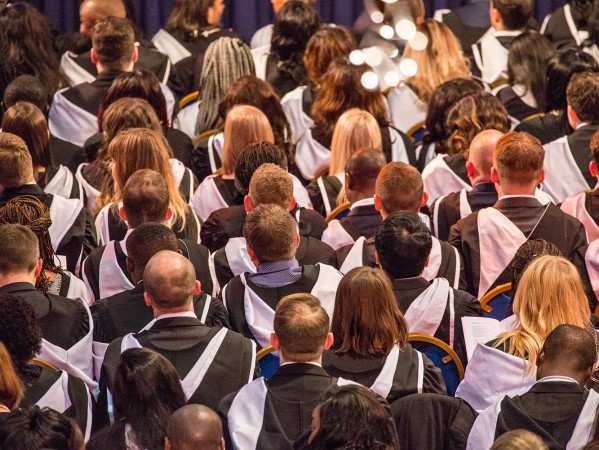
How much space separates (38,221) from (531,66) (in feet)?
13.5

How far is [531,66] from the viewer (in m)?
8.50

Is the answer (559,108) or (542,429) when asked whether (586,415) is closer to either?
(542,429)

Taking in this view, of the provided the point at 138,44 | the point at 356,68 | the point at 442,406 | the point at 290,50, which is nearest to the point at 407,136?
the point at 356,68

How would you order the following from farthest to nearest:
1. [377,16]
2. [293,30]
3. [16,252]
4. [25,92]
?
[377,16]
[293,30]
[25,92]
[16,252]

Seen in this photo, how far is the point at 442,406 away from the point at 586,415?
1.65ft

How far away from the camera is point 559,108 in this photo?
8.05 meters

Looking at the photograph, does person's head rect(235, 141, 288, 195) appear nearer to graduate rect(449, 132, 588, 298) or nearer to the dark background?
graduate rect(449, 132, 588, 298)

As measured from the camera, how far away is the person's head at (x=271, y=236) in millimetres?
5438

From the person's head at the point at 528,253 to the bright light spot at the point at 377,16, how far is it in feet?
17.0

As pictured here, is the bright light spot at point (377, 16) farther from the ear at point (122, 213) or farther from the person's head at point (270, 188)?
the ear at point (122, 213)

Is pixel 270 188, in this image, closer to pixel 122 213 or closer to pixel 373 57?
pixel 122 213

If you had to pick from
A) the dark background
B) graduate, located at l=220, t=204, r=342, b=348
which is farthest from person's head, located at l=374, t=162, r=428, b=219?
the dark background

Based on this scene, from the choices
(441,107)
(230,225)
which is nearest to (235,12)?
(441,107)

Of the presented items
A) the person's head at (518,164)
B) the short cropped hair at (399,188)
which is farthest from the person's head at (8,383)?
the person's head at (518,164)
